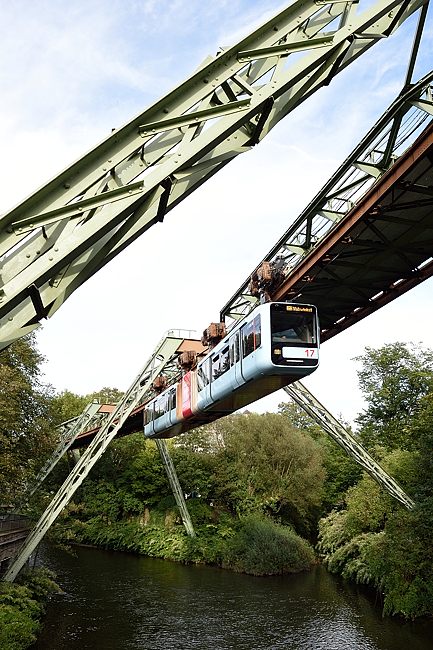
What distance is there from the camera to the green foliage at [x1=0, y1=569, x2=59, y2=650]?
14.2 m

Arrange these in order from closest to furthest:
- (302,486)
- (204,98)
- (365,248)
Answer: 1. (204,98)
2. (365,248)
3. (302,486)

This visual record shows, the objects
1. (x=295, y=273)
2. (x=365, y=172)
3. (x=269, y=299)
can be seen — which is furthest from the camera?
(x=269, y=299)

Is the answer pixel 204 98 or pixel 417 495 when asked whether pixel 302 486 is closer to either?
pixel 417 495

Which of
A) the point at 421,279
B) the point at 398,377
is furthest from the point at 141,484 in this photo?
the point at 421,279

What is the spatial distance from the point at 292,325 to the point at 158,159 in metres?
8.35

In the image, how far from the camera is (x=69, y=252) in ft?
10.6

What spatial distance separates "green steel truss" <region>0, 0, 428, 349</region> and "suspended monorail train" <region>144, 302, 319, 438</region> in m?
7.49

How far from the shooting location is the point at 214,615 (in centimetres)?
1889

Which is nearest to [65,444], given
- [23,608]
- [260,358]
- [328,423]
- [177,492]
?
[177,492]

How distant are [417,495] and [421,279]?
26.7ft

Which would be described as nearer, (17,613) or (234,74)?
(234,74)

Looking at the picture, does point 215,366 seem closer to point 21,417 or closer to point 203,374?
point 203,374

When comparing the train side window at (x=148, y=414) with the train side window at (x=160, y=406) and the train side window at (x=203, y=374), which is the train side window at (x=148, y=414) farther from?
the train side window at (x=203, y=374)

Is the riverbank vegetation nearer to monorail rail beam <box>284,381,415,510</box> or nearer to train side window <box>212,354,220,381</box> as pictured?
monorail rail beam <box>284,381,415,510</box>
